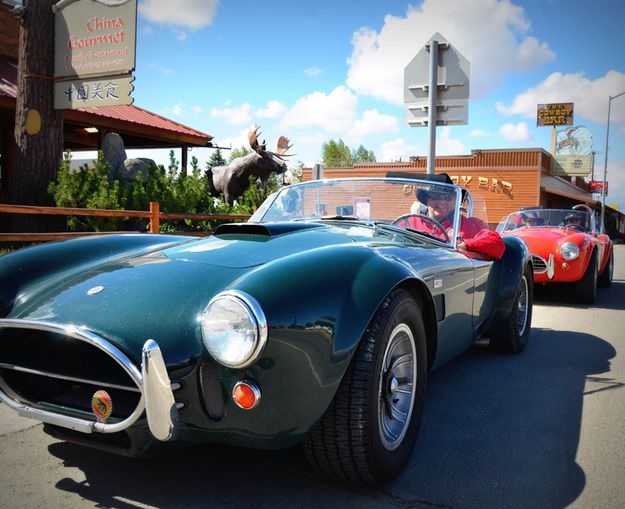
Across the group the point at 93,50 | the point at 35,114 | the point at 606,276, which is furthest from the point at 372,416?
the point at 606,276

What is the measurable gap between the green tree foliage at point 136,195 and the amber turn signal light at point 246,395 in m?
6.80

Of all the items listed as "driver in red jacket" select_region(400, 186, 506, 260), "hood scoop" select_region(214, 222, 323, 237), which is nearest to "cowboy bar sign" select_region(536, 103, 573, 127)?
"driver in red jacket" select_region(400, 186, 506, 260)

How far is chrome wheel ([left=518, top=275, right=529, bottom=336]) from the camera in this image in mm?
4332

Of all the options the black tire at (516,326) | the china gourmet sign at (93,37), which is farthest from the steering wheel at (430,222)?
the china gourmet sign at (93,37)

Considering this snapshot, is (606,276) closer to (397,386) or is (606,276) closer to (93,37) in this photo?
(397,386)

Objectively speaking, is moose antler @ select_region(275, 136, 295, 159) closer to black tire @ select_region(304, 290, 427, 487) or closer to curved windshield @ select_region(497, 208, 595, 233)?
curved windshield @ select_region(497, 208, 595, 233)

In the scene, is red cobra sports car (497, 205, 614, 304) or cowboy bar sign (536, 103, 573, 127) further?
cowboy bar sign (536, 103, 573, 127)

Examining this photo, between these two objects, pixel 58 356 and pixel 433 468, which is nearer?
pixel 58 356

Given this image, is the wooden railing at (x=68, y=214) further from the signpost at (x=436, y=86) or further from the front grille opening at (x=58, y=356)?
the signpost at (x=436, y=86)

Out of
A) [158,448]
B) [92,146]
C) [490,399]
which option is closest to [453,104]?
[490,399]

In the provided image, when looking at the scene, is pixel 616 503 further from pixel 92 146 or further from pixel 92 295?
pixel 92 146

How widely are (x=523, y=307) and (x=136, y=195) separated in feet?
20.8

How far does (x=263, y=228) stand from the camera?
2689 mm

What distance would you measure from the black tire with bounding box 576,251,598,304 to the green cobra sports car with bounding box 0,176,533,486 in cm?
504
